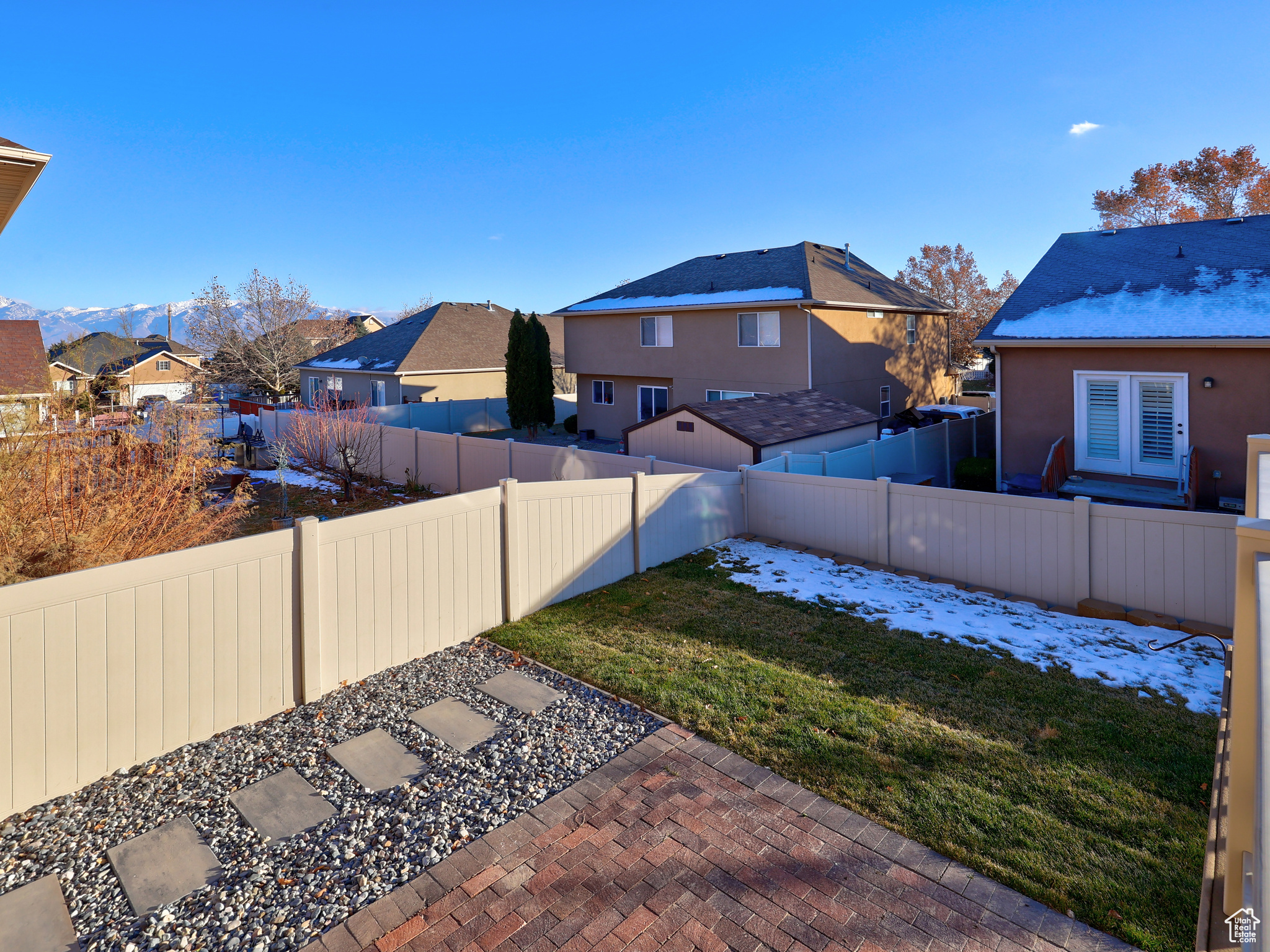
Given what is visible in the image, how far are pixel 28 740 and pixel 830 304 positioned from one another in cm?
1975

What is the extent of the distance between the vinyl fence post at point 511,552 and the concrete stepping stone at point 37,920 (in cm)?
427

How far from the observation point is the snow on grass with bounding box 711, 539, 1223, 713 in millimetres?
6086

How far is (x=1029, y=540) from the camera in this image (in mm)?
8258

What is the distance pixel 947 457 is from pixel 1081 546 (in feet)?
33.2

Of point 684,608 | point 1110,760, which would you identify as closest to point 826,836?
point 1110,760

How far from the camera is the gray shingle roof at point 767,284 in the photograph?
→ 21.1m

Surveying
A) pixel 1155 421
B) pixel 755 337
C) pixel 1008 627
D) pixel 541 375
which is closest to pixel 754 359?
pixel 755 337

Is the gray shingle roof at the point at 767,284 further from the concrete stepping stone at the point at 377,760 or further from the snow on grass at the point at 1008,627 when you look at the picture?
the concrete stepping stone at the point at 377,760

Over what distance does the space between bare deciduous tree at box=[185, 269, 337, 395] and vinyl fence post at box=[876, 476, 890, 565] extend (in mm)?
37164

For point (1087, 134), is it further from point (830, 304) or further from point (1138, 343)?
point (1138, 343)

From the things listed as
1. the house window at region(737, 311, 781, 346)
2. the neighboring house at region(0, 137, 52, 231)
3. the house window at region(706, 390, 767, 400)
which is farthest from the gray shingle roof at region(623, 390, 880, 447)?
the neighboring house at region(0, 137, 52, 231)

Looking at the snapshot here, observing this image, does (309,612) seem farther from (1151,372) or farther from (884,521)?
(1151,372)

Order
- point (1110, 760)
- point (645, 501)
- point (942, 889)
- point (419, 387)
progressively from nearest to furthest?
1. point (942, 889)
2. point (1110, 760)
3. point (645, 501)
4. point (419, 387)

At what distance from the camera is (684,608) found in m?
7.77
